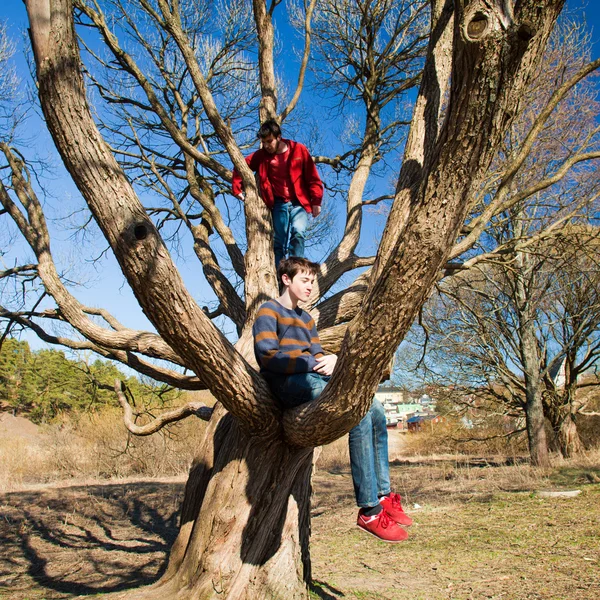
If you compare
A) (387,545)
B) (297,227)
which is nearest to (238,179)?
(297,227)

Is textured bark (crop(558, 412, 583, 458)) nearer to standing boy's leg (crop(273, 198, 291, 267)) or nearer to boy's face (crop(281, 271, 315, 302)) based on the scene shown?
standing boy's leg (crop(273, 198, 291, 267))

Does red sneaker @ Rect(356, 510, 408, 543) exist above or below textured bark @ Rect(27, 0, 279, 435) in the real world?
below

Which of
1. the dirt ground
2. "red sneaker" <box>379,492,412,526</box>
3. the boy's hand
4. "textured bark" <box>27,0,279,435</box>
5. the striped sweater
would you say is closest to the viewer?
"textured bark" <box>27,0,279,435</box>

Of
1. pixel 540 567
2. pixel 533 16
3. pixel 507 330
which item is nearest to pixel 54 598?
pixel 540 567

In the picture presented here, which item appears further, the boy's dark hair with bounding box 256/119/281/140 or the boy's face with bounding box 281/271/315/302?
the boy's dark hair with bounding box 256/119/281/140

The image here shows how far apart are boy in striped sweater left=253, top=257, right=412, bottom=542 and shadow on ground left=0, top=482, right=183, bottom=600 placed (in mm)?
2772

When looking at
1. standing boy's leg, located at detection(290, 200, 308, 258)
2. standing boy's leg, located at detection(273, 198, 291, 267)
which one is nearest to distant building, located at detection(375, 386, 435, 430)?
standing boy's leg, located at detection(290, 200, 308, 258)

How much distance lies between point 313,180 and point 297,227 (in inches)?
16.1

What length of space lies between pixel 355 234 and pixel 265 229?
4.22 ft

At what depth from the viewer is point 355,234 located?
16.6ft

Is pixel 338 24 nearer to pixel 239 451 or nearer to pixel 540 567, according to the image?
pixel 239 451

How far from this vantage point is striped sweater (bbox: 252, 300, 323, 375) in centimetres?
251

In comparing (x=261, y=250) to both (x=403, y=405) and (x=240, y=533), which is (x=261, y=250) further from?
(x=403, y=405)

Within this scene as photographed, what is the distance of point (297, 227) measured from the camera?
428cm
